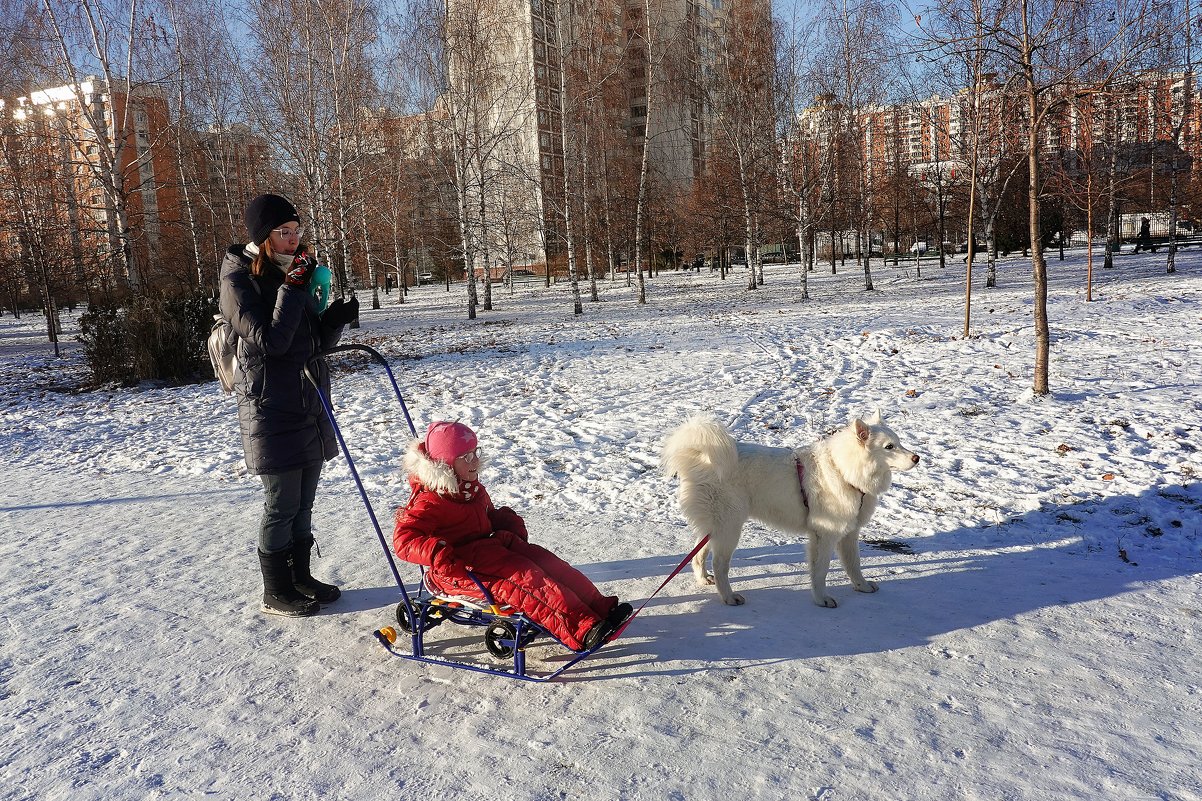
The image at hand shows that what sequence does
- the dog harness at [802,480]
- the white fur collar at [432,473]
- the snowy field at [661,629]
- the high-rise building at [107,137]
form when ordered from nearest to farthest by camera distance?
the snowy field at [661,629] < the white fur collar at [432,473] < the dog harness at [802,480] < the high-rise building at [107,137]

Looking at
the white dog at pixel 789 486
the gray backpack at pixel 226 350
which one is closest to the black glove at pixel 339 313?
the gray backpack at pixel 226 350

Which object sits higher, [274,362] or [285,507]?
[274,362]

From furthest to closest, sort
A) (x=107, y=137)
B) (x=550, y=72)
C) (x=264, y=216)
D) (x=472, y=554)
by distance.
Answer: (x=550, y=72) < (x=107, y=137) < (x=264, y=216) < (x=472, y=554)

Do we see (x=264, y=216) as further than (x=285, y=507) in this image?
No

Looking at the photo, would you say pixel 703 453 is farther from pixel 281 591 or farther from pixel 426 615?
pixel 281 591

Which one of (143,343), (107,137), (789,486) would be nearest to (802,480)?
(789,486)

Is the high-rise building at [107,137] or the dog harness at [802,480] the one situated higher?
the high-rise building at [107,137]

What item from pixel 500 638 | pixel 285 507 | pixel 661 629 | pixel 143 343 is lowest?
pixel 661 629

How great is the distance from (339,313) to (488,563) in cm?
163

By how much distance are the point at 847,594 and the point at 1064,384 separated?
6.46 m

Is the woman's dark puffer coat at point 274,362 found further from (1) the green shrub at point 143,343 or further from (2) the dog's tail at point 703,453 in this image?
(1) the green shrub at point 143,343

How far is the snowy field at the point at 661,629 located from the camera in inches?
110

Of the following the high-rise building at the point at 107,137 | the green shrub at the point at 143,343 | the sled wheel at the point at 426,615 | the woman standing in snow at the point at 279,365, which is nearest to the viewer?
the sled wheel at the point at 426,615

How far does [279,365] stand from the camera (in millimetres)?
3885
